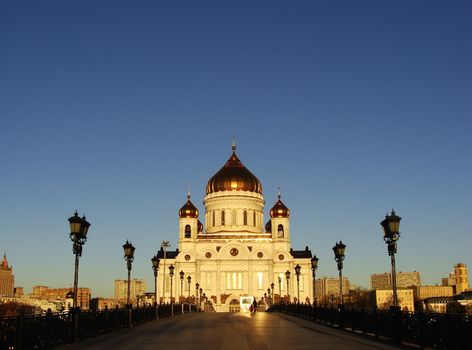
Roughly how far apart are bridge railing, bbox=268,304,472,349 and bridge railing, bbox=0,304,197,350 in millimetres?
10759

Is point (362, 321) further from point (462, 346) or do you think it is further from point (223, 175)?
point (223, 175)

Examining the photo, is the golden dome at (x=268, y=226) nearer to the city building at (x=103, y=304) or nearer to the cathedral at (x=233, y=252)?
the cathedral at (x=233, y=252)

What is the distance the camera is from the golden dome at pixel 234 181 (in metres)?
102

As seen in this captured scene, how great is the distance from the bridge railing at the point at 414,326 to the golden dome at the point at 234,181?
7307 cm

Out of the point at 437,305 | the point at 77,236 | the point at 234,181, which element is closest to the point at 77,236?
the point at 77,236

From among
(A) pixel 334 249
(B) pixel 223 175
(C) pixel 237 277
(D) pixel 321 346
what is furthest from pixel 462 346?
(B) pixel 223 175

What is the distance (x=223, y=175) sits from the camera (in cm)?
10481

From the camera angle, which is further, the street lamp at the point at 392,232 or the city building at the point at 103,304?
the city building at the point at 103,304

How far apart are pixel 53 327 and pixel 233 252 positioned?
3044 inches

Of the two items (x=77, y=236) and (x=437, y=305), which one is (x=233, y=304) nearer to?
(x=437, y=305)

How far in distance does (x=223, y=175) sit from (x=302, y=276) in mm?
21379

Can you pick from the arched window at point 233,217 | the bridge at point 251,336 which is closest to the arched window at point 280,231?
the arched window at point 233,217

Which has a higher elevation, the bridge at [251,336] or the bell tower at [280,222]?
the bell tower at [280,222]

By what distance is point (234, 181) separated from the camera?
10288 centimetres
